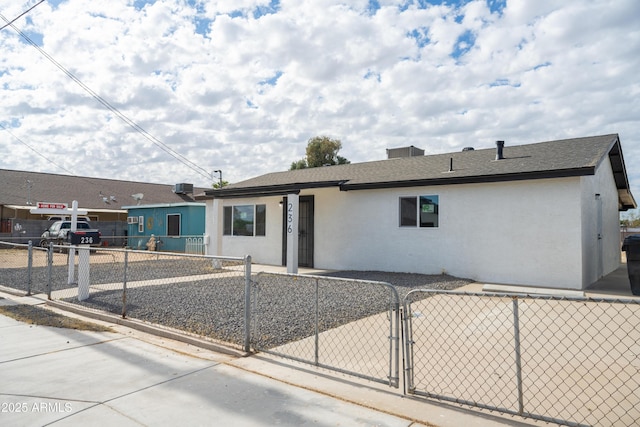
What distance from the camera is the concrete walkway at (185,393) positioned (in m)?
3.57

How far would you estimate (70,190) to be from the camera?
116ft

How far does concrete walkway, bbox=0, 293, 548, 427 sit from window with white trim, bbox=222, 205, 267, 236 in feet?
36.6

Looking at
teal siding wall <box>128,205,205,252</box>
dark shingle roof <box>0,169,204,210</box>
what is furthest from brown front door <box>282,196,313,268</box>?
dark shingle roof <box>0,169,204,210</box>

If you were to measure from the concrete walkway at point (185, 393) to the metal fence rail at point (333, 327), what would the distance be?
1.00 feet

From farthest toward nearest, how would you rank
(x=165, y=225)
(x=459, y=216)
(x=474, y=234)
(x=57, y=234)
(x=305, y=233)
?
1. (x=165, y=225)
2. (x=57, y=234)
3. (x=305, y=233)
4. (x=459, y=216)
5. (x=474, y=234)

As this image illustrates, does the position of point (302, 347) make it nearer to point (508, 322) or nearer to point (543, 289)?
point (508, 322)

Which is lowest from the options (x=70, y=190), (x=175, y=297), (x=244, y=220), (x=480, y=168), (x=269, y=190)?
(x=175, y=297)

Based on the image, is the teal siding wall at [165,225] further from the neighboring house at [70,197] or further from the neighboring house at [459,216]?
the neighboring house at [459,216]

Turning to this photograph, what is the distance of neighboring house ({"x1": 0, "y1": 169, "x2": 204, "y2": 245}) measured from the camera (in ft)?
92.9

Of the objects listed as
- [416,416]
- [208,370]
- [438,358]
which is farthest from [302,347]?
[416,416]

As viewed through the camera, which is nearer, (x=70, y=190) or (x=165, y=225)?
(x=165, y=225)

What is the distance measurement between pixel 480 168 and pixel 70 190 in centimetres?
3439

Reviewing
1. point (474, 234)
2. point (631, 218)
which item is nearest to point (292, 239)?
point (474, 234)

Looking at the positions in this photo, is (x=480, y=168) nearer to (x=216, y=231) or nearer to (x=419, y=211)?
(x=419, y=211)
